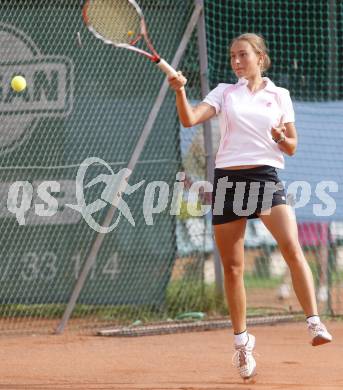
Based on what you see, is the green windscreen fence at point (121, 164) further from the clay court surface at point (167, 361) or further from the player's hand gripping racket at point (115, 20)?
the player's hand gripping racket at point (115, 20)

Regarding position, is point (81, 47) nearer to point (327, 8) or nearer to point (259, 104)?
point (327, 8)

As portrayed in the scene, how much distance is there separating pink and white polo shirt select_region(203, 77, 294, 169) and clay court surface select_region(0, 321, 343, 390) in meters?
1.23

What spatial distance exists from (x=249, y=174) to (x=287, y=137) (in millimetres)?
288

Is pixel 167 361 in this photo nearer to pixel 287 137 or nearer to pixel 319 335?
pixel 319 335

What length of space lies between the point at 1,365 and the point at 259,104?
2.41 m

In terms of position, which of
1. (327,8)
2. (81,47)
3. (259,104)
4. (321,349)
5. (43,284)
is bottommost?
(321,349)

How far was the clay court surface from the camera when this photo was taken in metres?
5.27

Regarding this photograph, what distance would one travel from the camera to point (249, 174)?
5078 millimetres

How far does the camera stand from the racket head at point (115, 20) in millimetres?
5480

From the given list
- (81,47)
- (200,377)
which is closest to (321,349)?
(200,377)

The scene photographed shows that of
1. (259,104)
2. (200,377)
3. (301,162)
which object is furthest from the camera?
(301,162)

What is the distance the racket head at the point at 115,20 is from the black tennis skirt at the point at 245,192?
102 centimetres

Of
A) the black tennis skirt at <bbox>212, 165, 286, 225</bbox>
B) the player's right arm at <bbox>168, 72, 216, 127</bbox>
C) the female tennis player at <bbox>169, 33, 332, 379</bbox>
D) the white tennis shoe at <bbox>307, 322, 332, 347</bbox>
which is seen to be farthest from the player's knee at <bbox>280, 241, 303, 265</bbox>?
the player's right arm at <bbox>168, 72, 216, 127</bbox>

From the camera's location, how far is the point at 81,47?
314 inches
